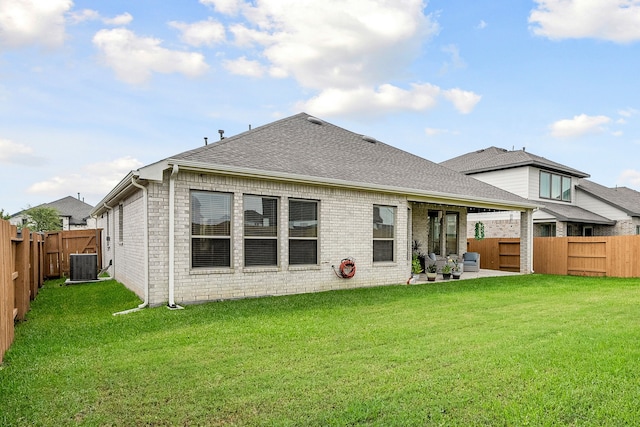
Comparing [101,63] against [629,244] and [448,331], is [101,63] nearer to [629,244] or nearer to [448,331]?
[448,331]

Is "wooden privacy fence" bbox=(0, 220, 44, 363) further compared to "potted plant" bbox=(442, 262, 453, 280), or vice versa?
"potted plant" bbox=(442, 262, 453, 280)

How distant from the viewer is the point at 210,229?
8766 mm

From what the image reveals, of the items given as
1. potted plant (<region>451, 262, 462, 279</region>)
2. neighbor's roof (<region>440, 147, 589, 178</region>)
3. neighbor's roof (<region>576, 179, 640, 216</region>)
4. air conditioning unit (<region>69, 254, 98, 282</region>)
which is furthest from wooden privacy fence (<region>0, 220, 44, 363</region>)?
neighbor's roof (<region>576, 179, 640, 216</region>)

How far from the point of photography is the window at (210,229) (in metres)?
8.59

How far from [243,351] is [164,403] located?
1584 mm

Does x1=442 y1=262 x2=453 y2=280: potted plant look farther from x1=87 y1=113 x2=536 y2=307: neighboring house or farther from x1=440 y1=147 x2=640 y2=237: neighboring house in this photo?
x1=440 y1=147 x2=640 y2=237: neighboring house

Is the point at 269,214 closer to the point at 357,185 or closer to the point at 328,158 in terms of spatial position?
the point at 357,185

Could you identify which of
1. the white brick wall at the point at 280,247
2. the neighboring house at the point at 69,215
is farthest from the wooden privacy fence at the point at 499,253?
the neighboring house at the point at 69,215

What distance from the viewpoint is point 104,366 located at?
180 inches

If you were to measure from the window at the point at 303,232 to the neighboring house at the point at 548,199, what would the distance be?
1354 cm

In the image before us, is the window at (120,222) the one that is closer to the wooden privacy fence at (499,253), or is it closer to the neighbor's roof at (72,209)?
the wooden privacy fence at (499,253)

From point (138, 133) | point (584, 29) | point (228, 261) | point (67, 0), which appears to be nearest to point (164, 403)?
point (228, 261)

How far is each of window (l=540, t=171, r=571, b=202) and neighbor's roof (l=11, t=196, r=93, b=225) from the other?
128 ft

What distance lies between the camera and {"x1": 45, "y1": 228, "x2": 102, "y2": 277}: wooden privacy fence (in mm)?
14750
